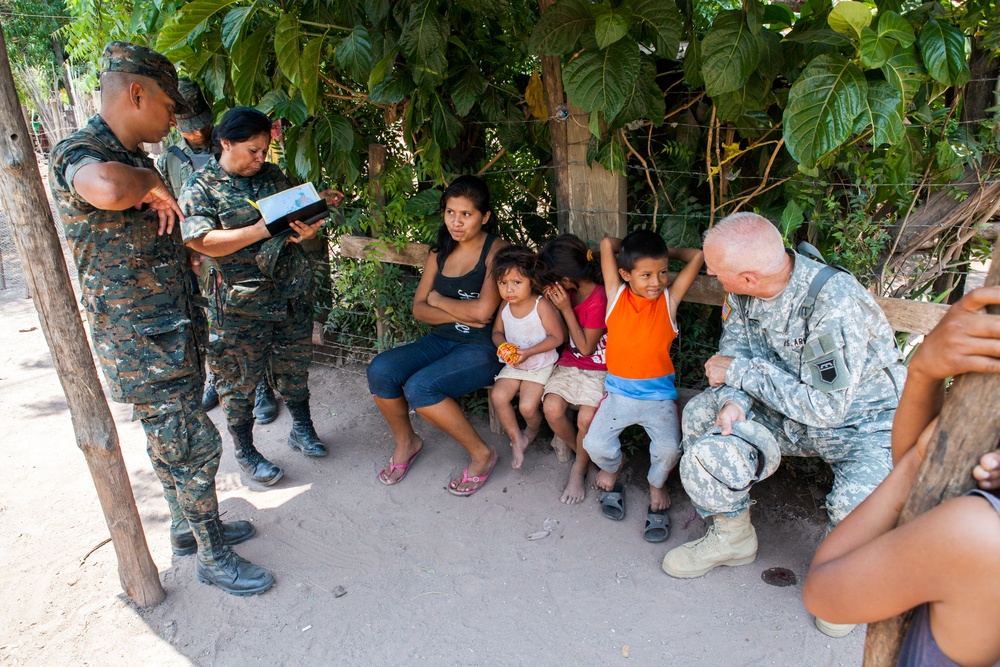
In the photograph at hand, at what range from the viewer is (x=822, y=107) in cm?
242

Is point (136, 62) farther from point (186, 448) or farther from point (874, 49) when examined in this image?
point (874, 49)

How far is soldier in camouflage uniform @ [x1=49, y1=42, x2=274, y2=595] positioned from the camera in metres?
2.41

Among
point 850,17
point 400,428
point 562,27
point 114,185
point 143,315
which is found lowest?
point 400,428

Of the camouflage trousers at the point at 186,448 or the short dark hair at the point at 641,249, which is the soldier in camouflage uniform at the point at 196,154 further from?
the short dark hair at the point at 641,249

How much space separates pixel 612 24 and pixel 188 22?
1878 mm

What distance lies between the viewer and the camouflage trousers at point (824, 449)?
2381mm

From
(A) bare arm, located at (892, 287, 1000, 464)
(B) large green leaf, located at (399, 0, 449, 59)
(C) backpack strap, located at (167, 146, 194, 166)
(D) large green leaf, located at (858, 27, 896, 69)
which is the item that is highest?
(B) large green leaf, located at (399, 0, 449, 59)

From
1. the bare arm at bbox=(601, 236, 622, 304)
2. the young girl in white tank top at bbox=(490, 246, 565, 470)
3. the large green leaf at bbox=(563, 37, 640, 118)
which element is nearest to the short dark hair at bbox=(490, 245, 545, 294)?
the young girl in white tank top at bbox=(490, 246, 565, 470)

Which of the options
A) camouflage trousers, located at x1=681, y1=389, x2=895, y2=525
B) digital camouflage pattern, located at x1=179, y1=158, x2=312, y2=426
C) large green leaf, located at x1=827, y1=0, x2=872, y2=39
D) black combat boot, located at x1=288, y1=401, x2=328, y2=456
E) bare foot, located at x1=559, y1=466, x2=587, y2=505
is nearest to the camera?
large green leaf, located at x1=827, y1=0, x2=872, y2=39

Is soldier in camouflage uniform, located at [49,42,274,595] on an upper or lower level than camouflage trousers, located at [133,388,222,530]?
upper

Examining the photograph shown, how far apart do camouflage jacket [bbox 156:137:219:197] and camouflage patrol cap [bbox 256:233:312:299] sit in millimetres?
1349

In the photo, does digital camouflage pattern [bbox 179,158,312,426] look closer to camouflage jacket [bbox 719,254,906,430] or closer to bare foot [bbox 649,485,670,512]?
bare foot [bbox 649,485,670,512]

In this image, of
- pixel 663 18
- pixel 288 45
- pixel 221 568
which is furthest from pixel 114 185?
pixel 663 18

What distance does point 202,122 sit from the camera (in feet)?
13.6
